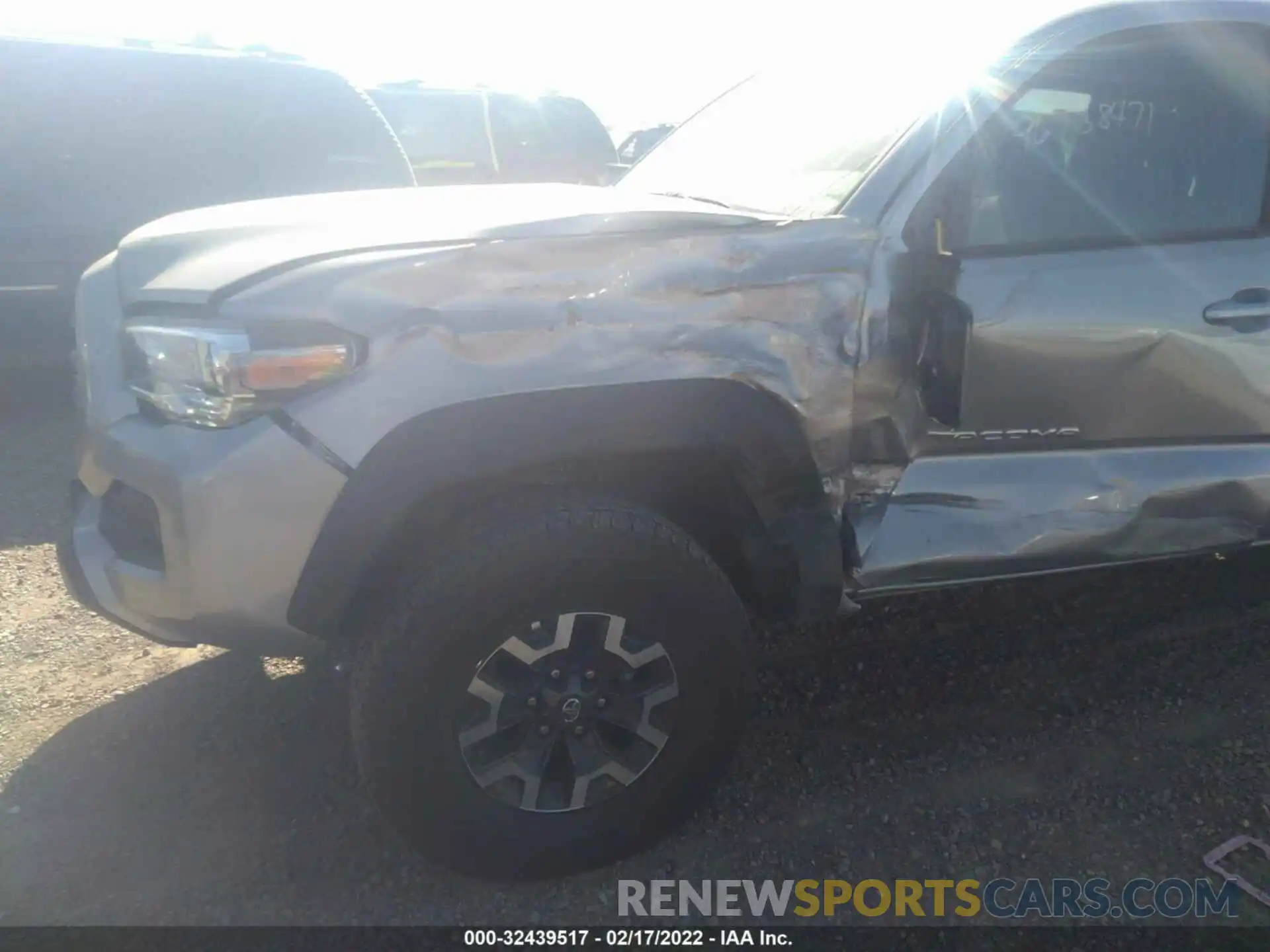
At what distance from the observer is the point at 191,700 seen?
2912mm

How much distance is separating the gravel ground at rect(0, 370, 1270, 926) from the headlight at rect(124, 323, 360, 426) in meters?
1.13

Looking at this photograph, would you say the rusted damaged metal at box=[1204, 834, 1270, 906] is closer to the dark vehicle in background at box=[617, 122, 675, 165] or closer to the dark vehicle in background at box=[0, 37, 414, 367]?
the dark vehicle in background at box=[0, 37, 414, 367]

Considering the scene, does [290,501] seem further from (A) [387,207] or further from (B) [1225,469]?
(B) [1225,469]

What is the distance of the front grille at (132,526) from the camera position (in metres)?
2.03

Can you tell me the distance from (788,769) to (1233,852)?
110cm

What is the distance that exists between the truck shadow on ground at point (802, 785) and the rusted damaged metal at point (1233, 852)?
0.03 meters

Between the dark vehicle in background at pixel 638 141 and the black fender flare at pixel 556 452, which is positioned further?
the dark vehicle in background at pixel 638 141

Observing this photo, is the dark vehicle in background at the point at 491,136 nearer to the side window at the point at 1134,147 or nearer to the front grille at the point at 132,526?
the side window at the point at 1134,147

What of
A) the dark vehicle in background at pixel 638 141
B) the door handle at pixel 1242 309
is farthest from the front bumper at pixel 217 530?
the dark vehicle in background at pixel 638 141

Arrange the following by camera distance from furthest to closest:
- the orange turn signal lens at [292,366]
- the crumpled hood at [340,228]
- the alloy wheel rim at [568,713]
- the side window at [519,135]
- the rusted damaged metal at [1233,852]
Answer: the side window at [519,135] → the rusted damaged metal at [1233,852] → the alloy wheel rim at [568,713] → the crumpled hood at [340,228] → the orange turn signal lens at [292,366]

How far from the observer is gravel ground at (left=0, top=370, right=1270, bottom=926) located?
2273 millimetres

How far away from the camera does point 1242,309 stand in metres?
2.51

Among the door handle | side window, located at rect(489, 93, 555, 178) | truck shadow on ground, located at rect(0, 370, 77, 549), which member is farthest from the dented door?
side window, located at rect(489, 93, 555, 178)

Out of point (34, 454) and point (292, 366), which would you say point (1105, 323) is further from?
point (34, 454)
